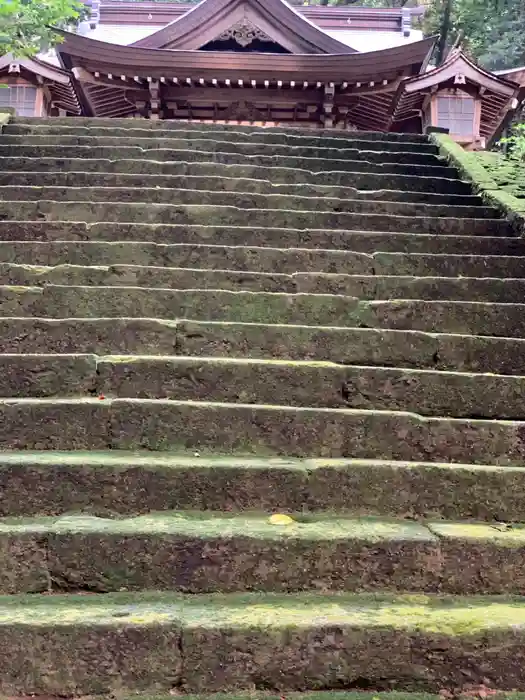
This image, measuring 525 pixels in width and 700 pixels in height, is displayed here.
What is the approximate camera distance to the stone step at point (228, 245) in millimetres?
4016

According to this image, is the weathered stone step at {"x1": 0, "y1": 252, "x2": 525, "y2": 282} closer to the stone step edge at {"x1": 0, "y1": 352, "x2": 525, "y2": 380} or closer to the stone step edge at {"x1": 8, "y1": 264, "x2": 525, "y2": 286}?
the stone step edge at {"x1": 8, "y1": 264, "x2": 525, "y2": 286}

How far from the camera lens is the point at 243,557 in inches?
79.4

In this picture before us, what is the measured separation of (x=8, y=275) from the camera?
3680 millimetres

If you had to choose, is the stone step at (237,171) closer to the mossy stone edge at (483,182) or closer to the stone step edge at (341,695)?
the mossy stone edge at (483,182)

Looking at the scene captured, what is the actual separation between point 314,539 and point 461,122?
990cm

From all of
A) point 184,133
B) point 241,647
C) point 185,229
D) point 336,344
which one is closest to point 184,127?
point 184,133

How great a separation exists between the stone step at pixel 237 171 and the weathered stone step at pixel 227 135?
1049 millimetres

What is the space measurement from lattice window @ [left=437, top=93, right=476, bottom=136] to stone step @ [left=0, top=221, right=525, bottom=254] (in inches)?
257

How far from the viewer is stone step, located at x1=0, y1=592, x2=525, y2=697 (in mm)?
1728

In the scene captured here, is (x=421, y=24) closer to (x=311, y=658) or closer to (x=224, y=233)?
(x=224, y=233)

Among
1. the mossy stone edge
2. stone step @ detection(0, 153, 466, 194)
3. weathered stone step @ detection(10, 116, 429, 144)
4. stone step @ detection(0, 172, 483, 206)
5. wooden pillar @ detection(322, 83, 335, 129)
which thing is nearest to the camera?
the mossy stone edge

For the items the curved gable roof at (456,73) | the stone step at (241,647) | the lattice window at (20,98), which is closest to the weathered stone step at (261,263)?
the stone step at (241,647)

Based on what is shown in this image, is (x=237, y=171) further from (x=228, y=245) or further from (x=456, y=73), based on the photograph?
(x=456, y=73)

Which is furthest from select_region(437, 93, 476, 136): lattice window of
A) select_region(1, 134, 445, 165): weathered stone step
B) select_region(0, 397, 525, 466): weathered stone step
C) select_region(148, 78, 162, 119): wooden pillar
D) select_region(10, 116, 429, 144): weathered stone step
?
select_region(0, 397, 525, 466): weathered stone step
